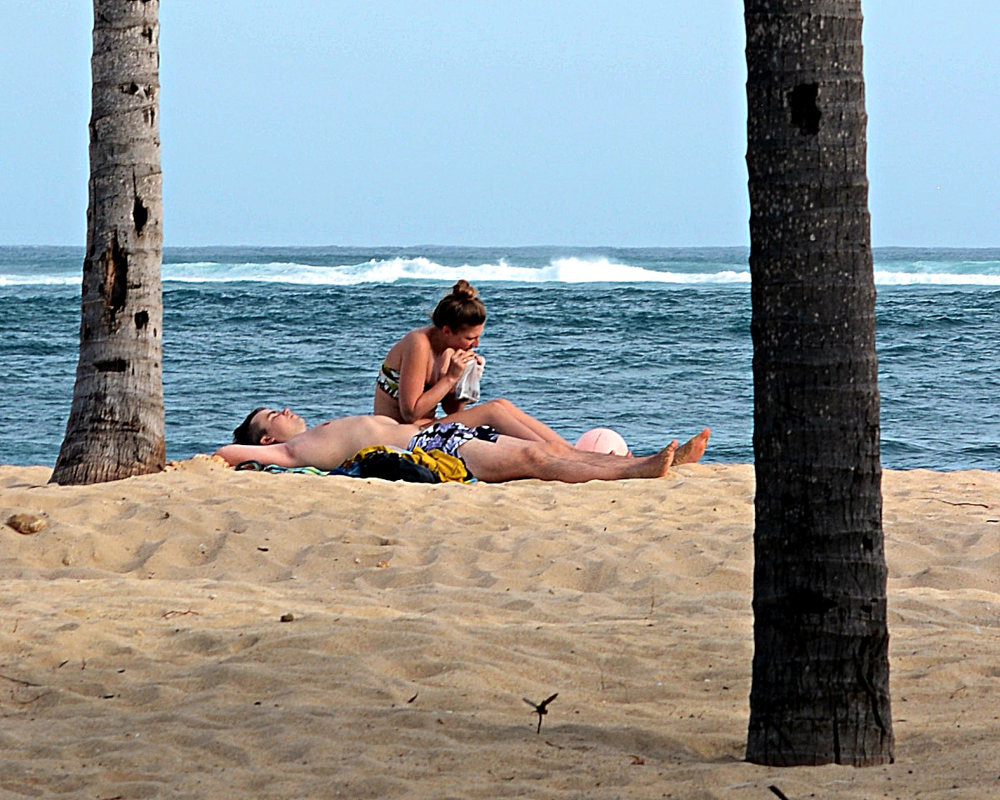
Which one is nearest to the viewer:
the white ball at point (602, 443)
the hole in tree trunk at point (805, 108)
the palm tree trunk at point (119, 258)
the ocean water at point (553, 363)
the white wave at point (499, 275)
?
the hole in tree trunk at point (805, 108)

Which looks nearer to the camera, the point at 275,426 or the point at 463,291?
the point at 463,291

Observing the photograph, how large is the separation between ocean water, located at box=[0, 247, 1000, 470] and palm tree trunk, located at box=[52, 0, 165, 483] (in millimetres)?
3578

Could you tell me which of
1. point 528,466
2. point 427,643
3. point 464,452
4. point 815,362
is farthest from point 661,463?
point 815,362

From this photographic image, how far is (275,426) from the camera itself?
8406 mm

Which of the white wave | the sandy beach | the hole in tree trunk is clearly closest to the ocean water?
the sandy beach

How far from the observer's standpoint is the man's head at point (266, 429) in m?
8.36

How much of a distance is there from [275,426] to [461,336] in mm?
1458

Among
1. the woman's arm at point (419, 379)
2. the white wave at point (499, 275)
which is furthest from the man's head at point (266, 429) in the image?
the white wave at point (499, 275)

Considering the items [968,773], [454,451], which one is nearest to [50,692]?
[968,773]

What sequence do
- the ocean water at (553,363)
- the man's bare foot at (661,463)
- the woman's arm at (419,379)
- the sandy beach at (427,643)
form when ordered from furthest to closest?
1. the ocean water at (553,363)
2. the woman's arm at (419,379)
3. the man's bare foot at (661,463)
4. the sandy beach at (427,643)

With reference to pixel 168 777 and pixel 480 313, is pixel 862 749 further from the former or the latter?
pixel 480 313

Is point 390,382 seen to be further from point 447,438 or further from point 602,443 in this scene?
point 602,443

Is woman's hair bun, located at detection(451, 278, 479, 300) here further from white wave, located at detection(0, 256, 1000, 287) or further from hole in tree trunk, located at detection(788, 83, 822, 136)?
white wave, located at detection(0, 256, 1000, 287)

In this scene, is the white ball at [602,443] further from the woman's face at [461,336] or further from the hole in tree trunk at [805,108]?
the hole in tree trunk at [805,108]
